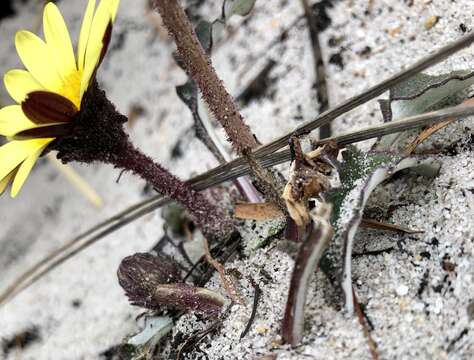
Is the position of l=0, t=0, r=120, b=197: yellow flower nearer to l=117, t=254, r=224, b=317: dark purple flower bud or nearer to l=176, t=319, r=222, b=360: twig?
l=117, t=254, r=224, b=317: dark purple flower bud

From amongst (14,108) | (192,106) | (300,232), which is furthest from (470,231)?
(14,108)

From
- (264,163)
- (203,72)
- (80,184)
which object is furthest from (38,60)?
(80,184)

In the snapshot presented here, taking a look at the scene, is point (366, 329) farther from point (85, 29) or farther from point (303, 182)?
point (85, 29)

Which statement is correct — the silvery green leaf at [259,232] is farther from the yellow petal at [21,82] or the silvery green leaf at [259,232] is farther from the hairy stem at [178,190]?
the yellow petal at [21,82]

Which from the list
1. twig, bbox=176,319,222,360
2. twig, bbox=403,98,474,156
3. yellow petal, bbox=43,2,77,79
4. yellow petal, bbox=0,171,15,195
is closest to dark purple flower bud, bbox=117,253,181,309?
twig, bbox=176,319,222,360

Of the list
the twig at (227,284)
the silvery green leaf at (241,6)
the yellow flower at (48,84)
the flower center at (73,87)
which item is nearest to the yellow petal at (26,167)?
the yellow flower at (48,84)

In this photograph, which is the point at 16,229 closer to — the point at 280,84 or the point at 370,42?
the point at 280,84
